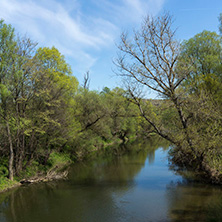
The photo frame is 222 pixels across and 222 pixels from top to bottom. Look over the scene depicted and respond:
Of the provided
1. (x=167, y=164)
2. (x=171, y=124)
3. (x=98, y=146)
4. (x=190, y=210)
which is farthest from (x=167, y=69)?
(x=98, y=146)

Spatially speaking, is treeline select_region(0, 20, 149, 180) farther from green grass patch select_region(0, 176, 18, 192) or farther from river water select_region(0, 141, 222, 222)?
river water select_region(0, 141, 222, 222)

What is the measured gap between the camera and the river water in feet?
41.0

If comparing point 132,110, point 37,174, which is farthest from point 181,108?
point 37,174

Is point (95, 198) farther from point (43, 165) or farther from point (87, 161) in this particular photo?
point (87, 161)

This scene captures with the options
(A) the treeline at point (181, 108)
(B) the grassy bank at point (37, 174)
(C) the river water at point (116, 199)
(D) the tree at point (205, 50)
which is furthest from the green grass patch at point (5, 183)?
(D) the tree at point (205, 50)

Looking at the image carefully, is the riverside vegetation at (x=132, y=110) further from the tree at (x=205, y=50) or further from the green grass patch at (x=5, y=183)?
the tree at (x=205, y=50)

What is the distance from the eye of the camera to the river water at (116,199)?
12482 millimetres

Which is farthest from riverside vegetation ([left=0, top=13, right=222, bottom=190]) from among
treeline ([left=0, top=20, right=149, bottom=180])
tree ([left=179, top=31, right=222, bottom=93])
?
tree ([left=179, top=31, right=222, bottom=93])

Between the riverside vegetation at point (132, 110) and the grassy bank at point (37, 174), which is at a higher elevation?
the riverside vegetation at point (132, 110)

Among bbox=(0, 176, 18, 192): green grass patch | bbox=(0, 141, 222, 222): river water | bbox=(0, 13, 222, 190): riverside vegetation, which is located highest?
bbox=(0, 13, 222, 190): riverside vegetation

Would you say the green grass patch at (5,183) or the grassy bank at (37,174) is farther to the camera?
the grassy bank at (37,174)

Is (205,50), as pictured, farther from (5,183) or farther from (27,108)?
(5,183)

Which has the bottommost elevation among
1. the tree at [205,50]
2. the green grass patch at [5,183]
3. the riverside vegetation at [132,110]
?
the green grass patch at [5,183]

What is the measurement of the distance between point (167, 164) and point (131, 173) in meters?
5.49
